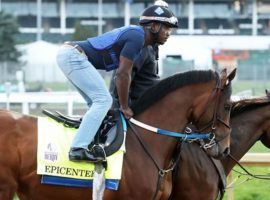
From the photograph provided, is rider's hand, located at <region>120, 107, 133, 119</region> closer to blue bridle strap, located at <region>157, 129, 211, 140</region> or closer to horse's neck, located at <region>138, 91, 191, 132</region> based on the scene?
horse's neck, located at <region>138, 91, 191, 132</region>

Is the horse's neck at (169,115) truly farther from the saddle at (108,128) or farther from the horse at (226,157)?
the horse at (226,157)

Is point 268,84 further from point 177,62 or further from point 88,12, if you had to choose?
point 88,12

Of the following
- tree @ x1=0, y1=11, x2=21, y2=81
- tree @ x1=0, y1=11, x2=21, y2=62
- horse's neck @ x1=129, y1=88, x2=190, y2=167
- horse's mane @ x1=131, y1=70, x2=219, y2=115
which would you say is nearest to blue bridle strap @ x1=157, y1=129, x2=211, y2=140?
horse's neck @ x1=129, y1=88, x2=190, y2=167

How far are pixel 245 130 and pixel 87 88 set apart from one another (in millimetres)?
2309

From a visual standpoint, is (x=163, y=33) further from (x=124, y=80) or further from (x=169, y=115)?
(x=169, y=115)

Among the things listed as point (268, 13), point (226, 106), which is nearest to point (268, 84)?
point (226, 106)

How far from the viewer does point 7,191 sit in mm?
5434

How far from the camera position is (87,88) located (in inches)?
223

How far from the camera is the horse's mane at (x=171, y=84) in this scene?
19.0 feet

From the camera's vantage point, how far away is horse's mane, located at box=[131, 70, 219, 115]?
5.80 metres

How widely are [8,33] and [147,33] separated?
3859 cm

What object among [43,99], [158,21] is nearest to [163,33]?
[158,21]

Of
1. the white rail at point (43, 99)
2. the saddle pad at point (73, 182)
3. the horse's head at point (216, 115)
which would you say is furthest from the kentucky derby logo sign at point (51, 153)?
the white rail at point (43, 99)

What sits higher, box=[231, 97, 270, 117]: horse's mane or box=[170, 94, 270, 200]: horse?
box=[231, 97, 270, 117]: horse's mane
